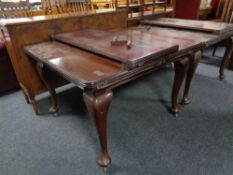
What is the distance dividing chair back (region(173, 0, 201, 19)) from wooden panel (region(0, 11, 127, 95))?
134 cm

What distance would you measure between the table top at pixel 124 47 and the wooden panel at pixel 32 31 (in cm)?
11

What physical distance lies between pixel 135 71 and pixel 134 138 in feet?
2.21

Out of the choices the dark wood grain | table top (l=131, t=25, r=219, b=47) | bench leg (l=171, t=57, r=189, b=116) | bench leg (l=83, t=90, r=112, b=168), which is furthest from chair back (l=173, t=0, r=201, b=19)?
bench leg (l=83, t=90, r=112, b=168)

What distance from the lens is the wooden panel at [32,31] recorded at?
1.34m

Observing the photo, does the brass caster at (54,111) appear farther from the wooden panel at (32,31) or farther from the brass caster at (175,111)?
the brass caster at (175,111)

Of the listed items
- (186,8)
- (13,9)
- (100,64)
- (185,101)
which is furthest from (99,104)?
(186,8)

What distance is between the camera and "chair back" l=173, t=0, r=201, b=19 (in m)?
2.54

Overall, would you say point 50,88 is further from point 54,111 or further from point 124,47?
point 124,47

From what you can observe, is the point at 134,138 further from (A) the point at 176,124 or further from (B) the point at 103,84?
(B) the point at 103,84

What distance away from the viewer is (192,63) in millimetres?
1420

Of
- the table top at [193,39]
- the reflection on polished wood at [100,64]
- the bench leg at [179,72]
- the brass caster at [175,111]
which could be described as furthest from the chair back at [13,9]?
the brass caster at [175,111]

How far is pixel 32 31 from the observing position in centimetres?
141

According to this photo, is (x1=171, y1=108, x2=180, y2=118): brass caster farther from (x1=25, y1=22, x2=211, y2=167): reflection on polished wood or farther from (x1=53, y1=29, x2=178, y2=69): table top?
(x1=53, y1=29, x2=178, y2=69): table top

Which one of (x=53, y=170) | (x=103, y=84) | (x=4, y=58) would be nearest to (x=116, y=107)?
(x=53, y=170)
